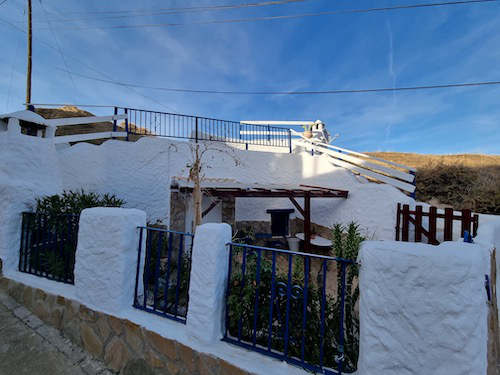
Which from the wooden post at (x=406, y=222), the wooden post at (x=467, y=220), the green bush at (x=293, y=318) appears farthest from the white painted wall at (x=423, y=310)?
the wooden post at (x=406, y=222)

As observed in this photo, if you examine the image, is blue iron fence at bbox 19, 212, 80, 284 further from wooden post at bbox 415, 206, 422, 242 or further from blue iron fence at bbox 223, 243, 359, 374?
wooden post at bbox 415, 206, 422, 242

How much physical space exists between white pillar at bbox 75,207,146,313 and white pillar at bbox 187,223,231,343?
1.01m

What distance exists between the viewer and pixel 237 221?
8430 millimetres

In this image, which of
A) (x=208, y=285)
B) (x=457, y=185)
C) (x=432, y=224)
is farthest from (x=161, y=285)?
(x=457, y=185)

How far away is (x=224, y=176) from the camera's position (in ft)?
28.6

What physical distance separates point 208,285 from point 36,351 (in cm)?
241

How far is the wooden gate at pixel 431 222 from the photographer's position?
4.87m

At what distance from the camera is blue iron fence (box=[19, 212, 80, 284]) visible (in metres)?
3.33

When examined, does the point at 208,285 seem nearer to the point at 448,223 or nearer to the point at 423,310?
the point at 423,310

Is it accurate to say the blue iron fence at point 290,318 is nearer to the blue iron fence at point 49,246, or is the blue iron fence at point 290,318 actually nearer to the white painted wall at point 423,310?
the white painted wall at point 423,310

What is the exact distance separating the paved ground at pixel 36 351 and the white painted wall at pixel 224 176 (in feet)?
11.6

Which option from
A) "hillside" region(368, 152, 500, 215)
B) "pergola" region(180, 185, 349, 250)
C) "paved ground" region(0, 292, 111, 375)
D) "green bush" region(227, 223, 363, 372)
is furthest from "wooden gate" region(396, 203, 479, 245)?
"paved ground" region(0, 292, 111, 375)

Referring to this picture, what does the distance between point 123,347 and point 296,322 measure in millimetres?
1966

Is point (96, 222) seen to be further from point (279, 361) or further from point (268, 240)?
point (268, 240)
